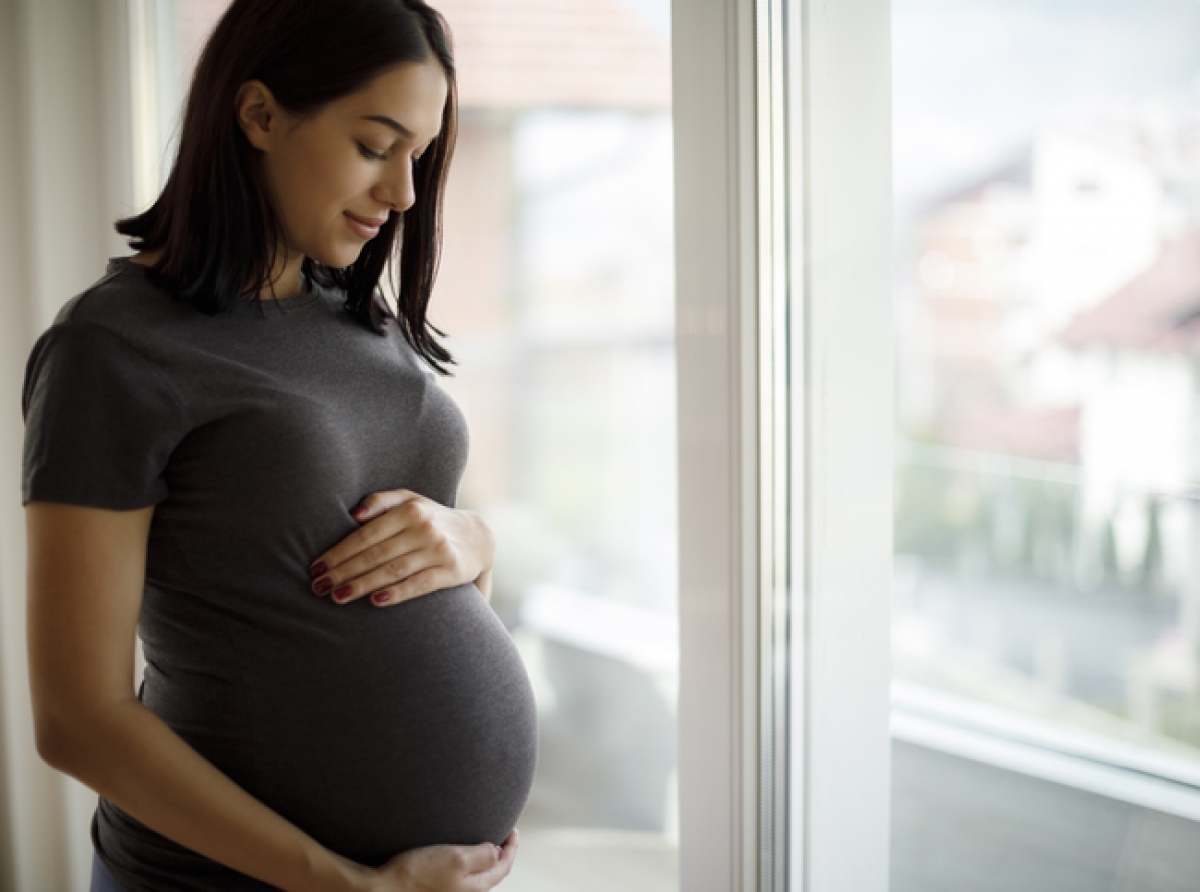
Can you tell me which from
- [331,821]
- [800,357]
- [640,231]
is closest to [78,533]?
[331,821]

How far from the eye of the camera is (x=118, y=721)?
2.54ft

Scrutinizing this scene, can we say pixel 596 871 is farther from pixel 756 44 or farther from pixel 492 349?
pixel 756 44

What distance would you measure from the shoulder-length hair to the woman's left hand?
0.22 m

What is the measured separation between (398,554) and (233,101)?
42 cm

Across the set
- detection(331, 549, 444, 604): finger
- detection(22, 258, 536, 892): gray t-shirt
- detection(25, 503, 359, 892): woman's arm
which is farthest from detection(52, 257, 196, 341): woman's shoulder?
detection(331, 549, 444, 604): finger

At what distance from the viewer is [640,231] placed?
1.61 meters

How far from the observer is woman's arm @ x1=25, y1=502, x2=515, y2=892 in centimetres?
74

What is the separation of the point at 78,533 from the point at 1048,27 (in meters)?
0.90

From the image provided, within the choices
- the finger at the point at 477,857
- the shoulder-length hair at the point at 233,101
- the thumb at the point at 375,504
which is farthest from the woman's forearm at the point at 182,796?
the shoulder-length hair at the point at 233,101

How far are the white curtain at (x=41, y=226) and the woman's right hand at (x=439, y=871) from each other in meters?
1.37

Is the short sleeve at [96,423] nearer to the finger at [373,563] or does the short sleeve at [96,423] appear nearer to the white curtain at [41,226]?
the finger at [373,563]

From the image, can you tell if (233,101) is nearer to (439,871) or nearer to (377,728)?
(377,728)

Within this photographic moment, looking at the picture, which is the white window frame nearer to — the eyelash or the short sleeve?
the eyelash

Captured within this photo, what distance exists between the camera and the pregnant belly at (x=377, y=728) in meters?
0.85
